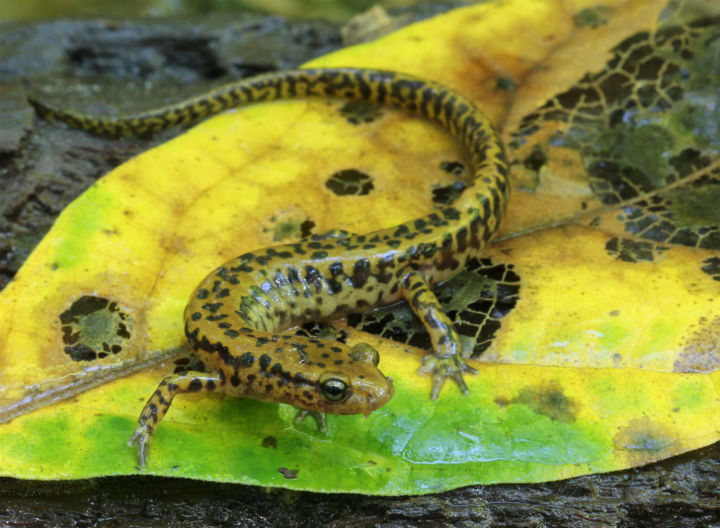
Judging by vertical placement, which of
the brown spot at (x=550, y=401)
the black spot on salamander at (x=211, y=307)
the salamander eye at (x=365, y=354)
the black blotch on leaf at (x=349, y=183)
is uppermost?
the black blotch on leaf at (x=349, y=183)

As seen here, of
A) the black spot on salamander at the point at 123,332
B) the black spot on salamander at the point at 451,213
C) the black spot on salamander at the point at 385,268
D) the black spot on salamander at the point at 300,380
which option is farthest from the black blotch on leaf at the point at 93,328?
the black spot on salamander at the point at 451,213

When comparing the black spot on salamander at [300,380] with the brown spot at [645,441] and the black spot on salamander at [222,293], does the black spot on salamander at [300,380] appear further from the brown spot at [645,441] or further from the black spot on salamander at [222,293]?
the brown spot at [645,441]

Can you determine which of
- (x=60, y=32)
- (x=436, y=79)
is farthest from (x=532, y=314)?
(x=60, y=32)

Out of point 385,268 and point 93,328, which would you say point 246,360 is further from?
point 385,268


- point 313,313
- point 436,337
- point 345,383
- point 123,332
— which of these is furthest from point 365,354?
point 123,332

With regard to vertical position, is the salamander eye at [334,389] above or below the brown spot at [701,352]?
below

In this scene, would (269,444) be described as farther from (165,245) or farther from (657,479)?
(657,479)

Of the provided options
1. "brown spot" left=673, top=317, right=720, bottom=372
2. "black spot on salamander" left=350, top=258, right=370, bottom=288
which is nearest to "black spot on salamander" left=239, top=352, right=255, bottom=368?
"black spot on salamander" left=350, top=258, right=370, bottom=288
